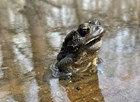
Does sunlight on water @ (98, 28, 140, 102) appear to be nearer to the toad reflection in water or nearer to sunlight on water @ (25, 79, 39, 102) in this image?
the toad reflection in water

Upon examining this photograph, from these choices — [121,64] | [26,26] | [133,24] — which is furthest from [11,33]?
[121,64]

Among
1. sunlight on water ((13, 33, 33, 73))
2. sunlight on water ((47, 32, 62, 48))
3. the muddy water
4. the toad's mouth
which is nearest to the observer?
the muddy water

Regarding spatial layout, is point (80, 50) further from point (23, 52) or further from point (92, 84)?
point (23, 52)

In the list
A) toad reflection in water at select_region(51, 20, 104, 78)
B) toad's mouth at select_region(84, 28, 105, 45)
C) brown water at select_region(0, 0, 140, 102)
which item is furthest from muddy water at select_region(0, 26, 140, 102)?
toad's mouth at select_region(84, 28, 105, 45)

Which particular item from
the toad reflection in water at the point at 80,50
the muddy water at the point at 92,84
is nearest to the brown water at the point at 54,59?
the muddy water at the point at 92,84

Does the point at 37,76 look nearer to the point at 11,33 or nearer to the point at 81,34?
the point at 81,34

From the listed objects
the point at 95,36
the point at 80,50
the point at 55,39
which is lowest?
the point at 55,39

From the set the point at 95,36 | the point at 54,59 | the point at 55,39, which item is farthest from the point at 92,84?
the point at 55,39
